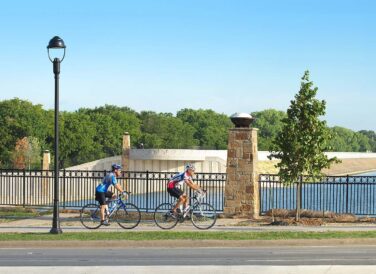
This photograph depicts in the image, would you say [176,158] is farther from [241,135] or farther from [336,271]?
[336,271]

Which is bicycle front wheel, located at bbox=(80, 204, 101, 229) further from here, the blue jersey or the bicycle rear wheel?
the bicycle rear wheel

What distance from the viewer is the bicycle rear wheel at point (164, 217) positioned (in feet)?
62.4

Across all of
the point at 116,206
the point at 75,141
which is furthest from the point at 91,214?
the point at 75,141

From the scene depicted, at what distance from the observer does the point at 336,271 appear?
11.1 metres

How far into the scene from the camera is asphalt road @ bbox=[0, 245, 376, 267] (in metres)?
12.7

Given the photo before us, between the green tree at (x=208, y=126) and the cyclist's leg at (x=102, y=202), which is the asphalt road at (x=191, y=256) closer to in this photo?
the cyclist's leg at (x=102, y=202)

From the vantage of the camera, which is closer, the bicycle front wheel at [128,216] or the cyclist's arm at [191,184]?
the cyclist's arm at [191,184]

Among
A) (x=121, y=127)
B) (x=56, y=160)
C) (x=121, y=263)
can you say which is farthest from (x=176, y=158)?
(x=121, y=263)

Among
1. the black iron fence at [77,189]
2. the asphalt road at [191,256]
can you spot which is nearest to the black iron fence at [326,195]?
the black iron fence at [77,189]

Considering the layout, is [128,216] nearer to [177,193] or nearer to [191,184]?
[177,193]

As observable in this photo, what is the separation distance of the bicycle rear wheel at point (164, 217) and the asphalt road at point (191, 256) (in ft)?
11.8

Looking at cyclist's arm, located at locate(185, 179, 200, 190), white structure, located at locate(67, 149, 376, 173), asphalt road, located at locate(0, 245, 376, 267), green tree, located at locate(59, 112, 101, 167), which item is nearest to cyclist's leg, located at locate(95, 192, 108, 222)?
cyclist's arm, located at locate(185, 179, 200, 190)

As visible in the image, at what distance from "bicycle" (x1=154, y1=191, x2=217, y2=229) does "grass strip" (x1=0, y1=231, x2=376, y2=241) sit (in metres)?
1.38

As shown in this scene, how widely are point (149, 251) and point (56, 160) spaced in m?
4.13
